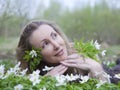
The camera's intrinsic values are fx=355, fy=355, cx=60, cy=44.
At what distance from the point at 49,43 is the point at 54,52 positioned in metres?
0.07

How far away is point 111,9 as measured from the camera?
2006cm

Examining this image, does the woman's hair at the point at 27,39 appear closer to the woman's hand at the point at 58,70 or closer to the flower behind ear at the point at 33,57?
the flower behind ear at the point at 33,57

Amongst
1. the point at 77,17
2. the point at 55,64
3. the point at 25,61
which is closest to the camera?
the point at 55,64

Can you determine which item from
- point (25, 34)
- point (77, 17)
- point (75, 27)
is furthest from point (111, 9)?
point (25, 34)

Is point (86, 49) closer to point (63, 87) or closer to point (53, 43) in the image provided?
point (53, 43)

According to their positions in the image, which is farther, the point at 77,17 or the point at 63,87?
the point at 77,17

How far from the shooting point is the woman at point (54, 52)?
2193 mm

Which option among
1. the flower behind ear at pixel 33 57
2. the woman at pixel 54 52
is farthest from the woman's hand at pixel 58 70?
the flower behind ear at pixel 33 57

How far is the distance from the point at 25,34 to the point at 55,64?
0.36 meters

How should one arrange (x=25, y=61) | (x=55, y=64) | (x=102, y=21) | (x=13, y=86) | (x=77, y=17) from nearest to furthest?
(x=13, y=86), (x=55, y=64), (x=25, y=61), (x=77, y=17), (x=102, y=21)

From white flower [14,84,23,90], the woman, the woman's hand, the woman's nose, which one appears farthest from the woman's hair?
white flower [14,84,23,90]

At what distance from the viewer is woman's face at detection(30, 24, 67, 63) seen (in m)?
2.36

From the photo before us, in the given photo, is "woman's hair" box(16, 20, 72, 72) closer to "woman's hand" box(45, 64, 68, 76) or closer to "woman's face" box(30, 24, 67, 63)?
"woman's face" box(30, 24, 67, 63)

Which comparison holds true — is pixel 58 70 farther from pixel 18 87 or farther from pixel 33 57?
pixel 18 87
